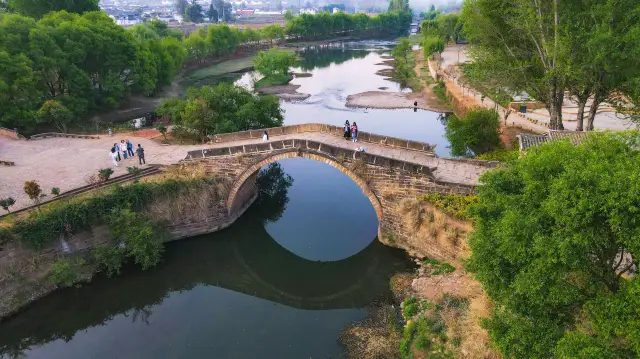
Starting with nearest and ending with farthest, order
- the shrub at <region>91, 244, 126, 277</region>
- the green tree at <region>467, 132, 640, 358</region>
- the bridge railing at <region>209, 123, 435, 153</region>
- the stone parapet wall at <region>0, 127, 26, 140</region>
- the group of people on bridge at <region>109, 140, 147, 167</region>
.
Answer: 1. the green tree at <region>467, 132, 640, 358</region>
2. the shrub at <region>91, 244, 126, 277</region>
3. the bridge railing at <region>209, 123, 435, 153</region>
4. the group of people on bridge at <region>109, 140, 147, 167</region>
5. the stone parapet wall at <region>0, 127, 26, 140</region>

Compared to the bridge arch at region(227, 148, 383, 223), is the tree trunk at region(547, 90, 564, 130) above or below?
above

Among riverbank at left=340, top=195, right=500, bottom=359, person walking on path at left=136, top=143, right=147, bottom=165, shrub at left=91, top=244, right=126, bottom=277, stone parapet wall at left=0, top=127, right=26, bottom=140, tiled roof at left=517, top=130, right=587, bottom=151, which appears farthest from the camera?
stone parapet wall at left=0, top=127, right=26, bottom=140

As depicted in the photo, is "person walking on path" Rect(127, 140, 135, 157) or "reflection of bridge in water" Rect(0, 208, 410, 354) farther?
"person walking on path" Rect(127, 140, 135, 157)

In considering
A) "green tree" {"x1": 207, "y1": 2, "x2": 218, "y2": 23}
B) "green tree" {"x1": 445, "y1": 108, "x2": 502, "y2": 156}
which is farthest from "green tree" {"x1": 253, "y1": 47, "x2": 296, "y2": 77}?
"green tree" {"x1": 207, "y1": 2, "x2": 218, "y2": 23}

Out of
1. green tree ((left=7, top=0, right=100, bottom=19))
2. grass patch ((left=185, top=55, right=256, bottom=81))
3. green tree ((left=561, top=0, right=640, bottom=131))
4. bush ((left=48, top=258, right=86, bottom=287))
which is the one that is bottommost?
bush ((left=48, top=258, right=86, bottom=287))

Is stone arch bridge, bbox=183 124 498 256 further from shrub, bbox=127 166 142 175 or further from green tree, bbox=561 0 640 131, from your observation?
green tree, bbox=561 0 640 131

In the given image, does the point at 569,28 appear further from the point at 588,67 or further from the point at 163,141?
the point at 163,141

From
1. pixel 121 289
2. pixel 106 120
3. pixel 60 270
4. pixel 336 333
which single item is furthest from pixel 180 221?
pixel 106 120
